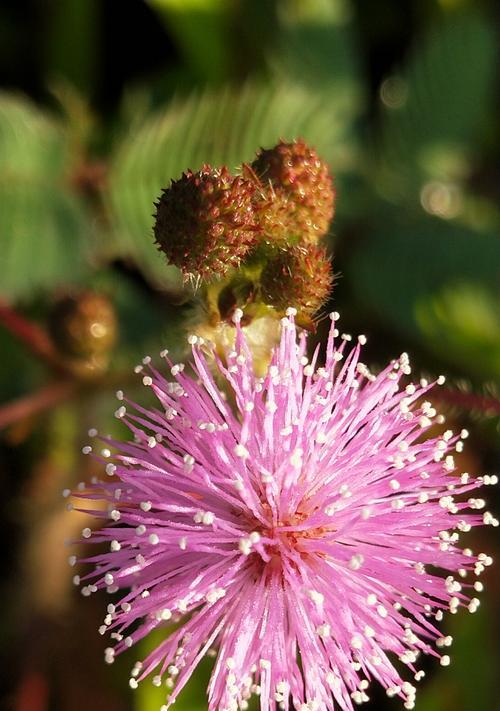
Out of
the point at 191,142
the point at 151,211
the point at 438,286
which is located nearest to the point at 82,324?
the point at 151,211

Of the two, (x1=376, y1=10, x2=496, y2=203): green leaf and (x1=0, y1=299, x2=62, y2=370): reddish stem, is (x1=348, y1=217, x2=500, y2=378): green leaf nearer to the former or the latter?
(x1=376, y1=10, x2=496, y2=203): green leaf

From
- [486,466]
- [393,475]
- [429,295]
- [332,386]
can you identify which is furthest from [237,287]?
[486,466]

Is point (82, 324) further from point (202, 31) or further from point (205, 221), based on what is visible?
point (202, 31)

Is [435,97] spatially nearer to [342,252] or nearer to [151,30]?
[342,252]

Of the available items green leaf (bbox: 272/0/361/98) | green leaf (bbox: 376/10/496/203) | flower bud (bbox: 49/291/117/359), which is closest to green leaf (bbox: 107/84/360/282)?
flower bud (bbox: 49/291/117/359)

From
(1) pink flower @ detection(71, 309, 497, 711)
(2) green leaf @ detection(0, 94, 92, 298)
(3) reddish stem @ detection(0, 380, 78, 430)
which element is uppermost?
(2) green leaf @ detection(0, 94, 92, 298)

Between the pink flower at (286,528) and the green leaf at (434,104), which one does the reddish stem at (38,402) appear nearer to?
the pink flower at (286,528)
